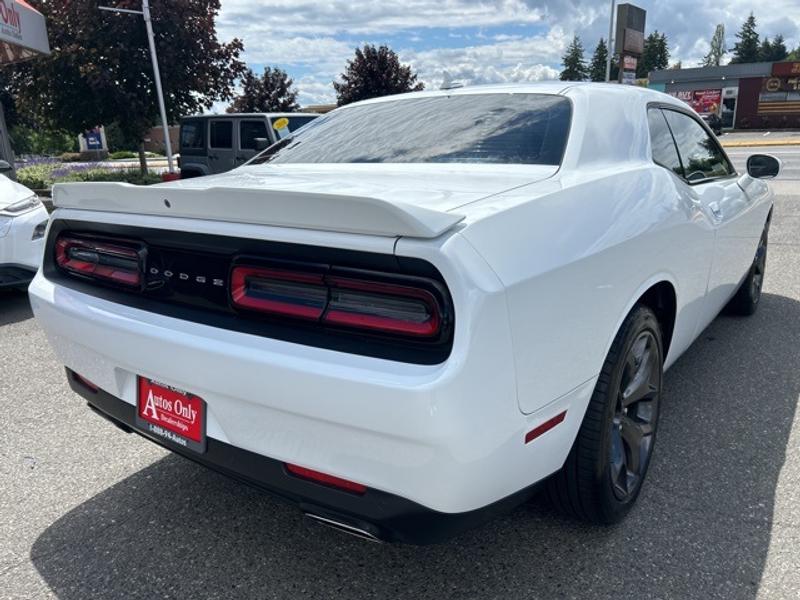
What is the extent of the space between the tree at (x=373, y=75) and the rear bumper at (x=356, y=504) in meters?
29.4

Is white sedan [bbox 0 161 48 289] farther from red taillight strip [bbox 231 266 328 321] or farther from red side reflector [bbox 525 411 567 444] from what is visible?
red side reflector [bbox 525 411 567 444]

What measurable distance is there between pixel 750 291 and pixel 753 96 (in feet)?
142

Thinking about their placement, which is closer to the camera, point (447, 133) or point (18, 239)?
point (447, 133)

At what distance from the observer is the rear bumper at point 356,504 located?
161 cm

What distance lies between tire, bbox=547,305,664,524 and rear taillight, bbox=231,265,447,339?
80 cm

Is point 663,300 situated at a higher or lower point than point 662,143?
lower

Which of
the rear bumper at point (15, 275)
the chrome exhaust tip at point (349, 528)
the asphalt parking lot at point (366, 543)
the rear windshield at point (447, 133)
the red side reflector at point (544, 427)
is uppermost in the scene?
the rear windshield at point (447, 133)

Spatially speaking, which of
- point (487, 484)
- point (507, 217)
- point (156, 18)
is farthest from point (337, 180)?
point (156, 18)

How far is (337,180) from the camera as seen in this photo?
2.32m

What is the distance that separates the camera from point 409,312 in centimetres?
156

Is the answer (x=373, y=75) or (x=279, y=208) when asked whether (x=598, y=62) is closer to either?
(x=373, y=75)

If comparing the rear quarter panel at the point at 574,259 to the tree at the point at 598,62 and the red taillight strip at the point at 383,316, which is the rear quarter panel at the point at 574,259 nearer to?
the red taillight strip at the point at 383,316

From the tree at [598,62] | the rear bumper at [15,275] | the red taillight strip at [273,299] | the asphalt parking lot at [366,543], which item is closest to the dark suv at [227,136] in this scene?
the rear bumper at [15,275]

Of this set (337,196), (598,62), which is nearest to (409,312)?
(337,196)
